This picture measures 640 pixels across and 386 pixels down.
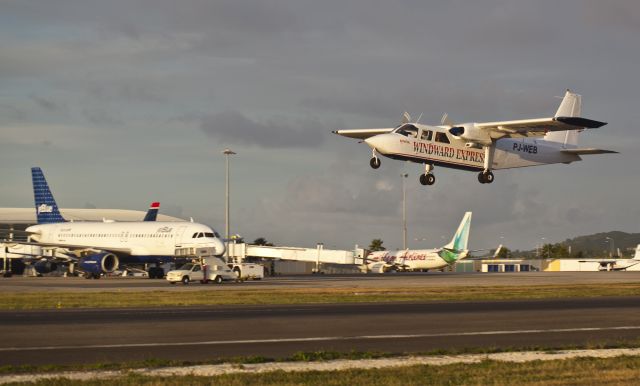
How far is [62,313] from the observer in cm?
3262

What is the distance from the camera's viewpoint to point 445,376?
16219mm

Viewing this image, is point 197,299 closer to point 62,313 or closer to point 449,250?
point 62,313

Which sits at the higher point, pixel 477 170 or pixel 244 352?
pixel 477 170

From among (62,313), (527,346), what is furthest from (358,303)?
(527,346)

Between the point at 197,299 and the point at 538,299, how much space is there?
14920 mm

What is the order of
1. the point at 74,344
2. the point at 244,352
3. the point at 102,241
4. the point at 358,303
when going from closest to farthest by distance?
the point at 244,352, the point at 74,344, the point at 358,303, the point at 102,241

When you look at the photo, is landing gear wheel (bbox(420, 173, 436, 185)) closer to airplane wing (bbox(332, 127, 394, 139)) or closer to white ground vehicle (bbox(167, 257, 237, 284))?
airplane wing (bbox(332, 127, 394, 139))

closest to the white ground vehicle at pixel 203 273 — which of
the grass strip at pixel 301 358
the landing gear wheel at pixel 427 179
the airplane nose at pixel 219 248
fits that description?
the airplane nose at pixel 219 248

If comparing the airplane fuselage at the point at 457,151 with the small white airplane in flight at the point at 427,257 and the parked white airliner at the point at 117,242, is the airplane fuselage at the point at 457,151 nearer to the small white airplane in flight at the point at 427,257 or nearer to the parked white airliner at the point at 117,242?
the parked white airliner at the point at 117,242

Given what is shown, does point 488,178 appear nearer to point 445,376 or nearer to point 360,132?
point 360,132

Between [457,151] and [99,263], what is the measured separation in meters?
37.8

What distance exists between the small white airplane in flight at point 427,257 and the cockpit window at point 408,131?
6210 centimetres

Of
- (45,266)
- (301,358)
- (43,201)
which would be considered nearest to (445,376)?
(301,358)

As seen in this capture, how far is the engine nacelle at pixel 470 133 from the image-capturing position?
48.4 m
